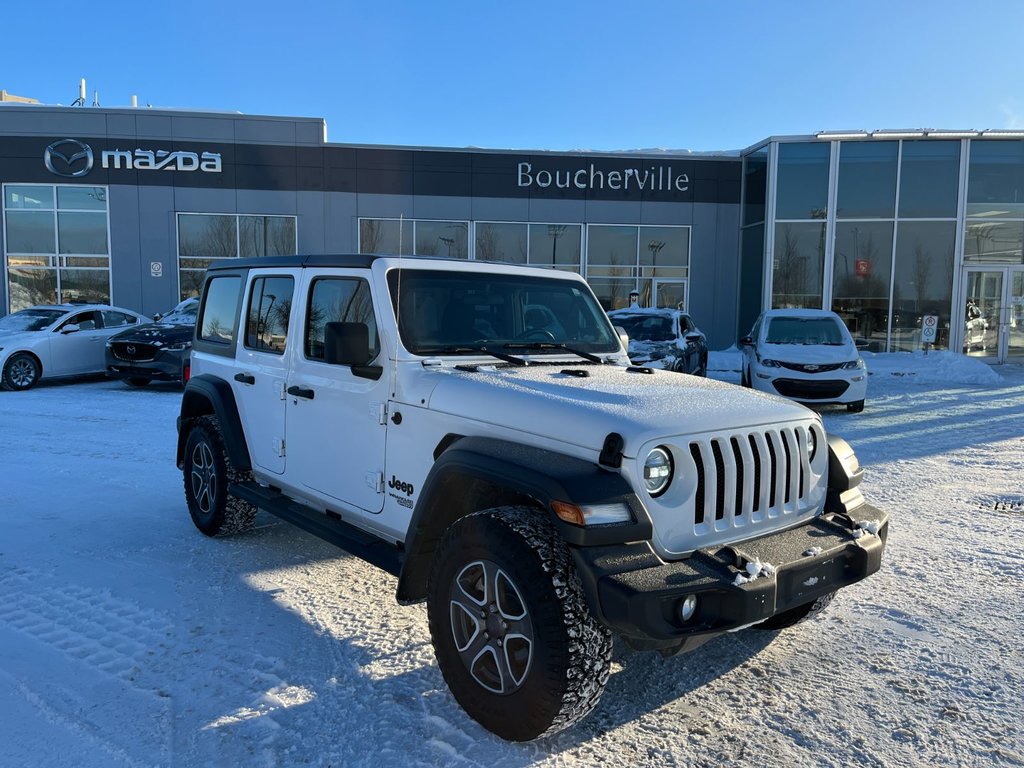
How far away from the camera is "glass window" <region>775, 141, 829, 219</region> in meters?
20.6

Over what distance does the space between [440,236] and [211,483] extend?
689 inches

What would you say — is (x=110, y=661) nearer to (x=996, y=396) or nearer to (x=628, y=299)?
(x=996, y=396)

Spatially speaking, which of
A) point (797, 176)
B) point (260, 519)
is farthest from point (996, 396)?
point (260, 519)

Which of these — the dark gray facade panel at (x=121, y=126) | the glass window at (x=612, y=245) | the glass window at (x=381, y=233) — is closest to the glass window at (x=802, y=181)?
the glass window at (x=612, y=245)

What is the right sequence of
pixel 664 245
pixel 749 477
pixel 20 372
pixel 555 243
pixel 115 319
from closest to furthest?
pixel 749 477 < pixel 20 372 < pixel 115 319 < pixel 555 243 < pixel 664 245

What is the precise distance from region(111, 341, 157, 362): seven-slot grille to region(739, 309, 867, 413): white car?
10136 mm

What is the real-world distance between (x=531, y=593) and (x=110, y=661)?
2.25 m

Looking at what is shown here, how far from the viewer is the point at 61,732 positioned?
10.0ft

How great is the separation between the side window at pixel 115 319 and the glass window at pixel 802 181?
53.5 ft

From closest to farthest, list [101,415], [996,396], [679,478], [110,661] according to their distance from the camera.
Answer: [679,478]
[110,661]
[101,415]
[996,396]

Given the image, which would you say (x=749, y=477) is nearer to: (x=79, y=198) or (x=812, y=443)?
(x=812, y=443)

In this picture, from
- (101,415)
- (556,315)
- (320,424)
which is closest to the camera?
(320,424)

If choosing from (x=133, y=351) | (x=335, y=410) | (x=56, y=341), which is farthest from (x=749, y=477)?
(x=56, y=341)

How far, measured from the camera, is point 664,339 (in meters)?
13.3
